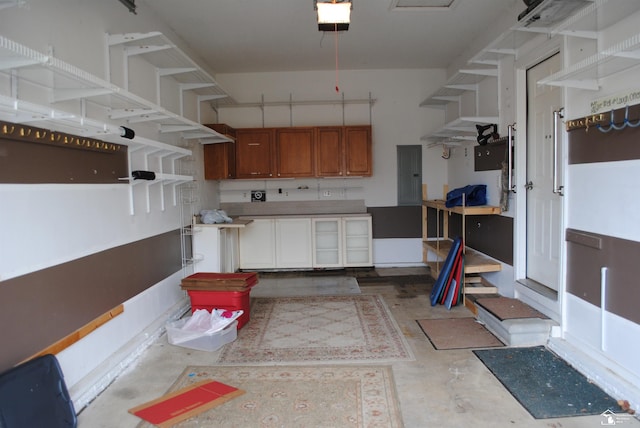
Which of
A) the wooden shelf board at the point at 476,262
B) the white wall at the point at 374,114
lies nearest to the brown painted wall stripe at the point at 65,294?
the wooden shelf board at the point at 476,262

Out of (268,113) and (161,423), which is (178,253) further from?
(268,113)

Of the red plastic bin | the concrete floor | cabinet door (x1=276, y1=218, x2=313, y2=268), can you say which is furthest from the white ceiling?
the concrete floor

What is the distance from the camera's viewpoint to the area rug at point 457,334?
11.1ft

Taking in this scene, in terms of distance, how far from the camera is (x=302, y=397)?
2.62 meters

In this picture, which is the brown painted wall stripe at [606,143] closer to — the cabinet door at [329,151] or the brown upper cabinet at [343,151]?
the brown upper cabinet at [343,151]

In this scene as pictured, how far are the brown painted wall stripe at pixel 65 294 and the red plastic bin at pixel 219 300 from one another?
0.43 metres

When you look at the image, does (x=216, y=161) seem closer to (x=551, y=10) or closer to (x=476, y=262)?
(x=476, y=262)

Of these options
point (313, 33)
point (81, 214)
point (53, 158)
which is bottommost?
point (81, 214)

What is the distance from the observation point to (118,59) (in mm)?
3375

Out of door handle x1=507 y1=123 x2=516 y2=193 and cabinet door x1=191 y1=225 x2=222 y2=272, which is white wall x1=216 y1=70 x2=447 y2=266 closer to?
cabinet door x1=191 y1=225 x2=222 y2=272

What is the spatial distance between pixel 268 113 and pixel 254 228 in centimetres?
177

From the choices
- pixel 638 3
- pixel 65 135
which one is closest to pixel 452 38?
pixel 638 3

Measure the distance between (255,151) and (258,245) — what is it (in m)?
1.36

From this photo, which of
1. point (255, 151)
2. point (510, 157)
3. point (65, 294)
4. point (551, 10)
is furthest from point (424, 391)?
point (255, 151)
